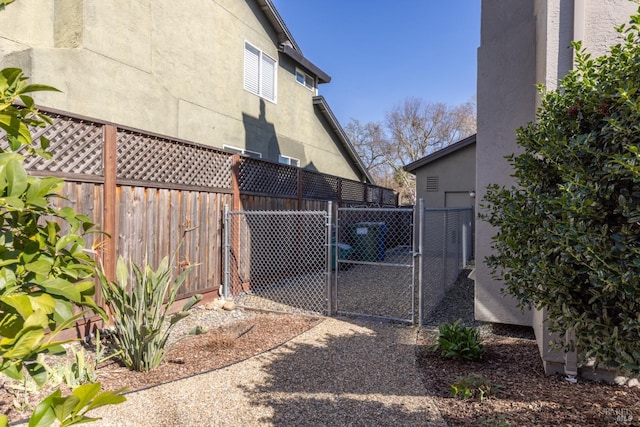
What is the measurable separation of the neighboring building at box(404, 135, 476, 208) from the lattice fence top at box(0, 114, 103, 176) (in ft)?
36.7

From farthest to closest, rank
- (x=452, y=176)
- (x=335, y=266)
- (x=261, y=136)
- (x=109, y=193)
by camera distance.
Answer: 1. (x=452, y=176)
2. (x=261, y=136)
3. (x=335, y=266)
4. (x=109, y=193)

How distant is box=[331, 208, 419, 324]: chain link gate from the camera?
6.18 meters

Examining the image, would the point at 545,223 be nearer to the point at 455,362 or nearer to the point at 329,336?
the point at 455,362

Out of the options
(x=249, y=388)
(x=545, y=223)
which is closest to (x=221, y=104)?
(x=249, y=388)

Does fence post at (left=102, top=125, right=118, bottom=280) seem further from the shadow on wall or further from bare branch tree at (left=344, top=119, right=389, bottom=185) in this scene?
bare branch tree at (left=344, top=119, right=389, bottom=185)

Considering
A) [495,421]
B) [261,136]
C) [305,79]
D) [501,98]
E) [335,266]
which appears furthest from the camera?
[305,79]

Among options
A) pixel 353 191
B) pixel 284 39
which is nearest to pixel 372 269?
pixel 353 191

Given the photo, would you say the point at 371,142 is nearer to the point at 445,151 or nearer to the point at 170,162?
the point at 445,151

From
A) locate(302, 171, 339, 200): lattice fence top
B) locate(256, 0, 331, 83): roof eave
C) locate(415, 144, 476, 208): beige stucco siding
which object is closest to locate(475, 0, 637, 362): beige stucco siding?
locate(302, 171, 339, 200): lattice fence top

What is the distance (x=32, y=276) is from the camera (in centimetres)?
116

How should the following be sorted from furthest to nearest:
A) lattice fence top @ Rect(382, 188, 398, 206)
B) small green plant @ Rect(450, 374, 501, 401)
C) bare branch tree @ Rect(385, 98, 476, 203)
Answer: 1. bare branch tree @ Rect(385, 98, 476, 203)
2. lattice fence top @ Rect(382, 188, 398, 206)
3. small green plant @ Rect(450, 374, 501, 401)

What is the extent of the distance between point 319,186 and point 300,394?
24.2ft

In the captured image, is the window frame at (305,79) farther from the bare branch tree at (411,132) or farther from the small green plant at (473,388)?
the bare branch tree at (411,132)

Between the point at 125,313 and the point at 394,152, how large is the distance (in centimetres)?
3120
